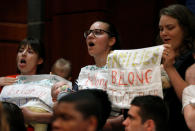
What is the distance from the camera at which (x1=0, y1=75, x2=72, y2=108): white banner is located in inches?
123

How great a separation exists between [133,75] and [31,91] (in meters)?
0.95

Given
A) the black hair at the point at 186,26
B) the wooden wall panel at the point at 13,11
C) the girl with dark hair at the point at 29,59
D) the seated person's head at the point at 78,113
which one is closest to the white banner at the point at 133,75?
the black hair at the point at 186,26

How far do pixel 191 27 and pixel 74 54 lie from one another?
231 cm

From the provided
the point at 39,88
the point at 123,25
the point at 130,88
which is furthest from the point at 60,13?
the point at 130,88

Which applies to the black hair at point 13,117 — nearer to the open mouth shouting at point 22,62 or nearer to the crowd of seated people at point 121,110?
the crowd of seated people at point 121,110

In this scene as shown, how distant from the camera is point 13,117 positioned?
8.57ft

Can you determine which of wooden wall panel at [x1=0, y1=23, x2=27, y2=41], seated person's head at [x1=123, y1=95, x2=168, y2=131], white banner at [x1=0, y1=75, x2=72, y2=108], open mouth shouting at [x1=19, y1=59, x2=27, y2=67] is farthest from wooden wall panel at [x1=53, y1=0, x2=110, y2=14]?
seated person's head at [x1=123, y1=95, x2=168, y2=131]

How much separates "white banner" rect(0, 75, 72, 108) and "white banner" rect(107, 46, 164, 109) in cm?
55

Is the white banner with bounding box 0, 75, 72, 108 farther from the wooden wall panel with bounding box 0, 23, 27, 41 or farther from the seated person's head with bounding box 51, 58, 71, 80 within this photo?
the wooden wall panel with bounding box 0, 23, 27, 41

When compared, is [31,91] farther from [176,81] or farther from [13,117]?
[176,81]

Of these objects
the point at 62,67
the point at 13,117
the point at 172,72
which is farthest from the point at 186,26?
the point at 62,67

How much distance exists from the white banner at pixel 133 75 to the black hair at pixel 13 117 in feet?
2.07

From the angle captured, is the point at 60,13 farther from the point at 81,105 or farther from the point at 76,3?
the point at 81,105

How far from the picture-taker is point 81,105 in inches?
82.1
